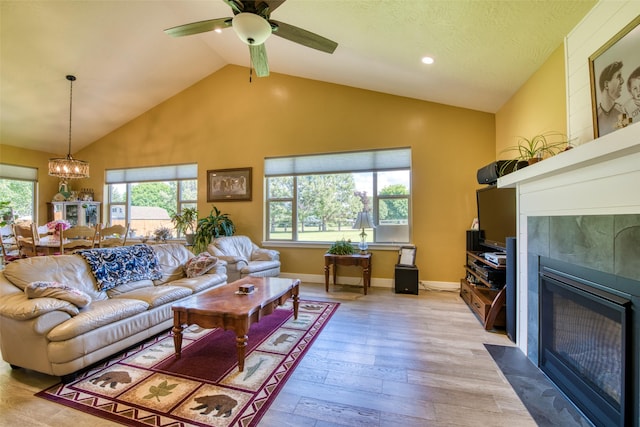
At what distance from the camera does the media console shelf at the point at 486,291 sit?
112 inches

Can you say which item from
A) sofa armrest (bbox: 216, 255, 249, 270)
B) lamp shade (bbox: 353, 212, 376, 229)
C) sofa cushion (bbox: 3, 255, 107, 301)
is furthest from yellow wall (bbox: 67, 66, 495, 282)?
sofa cushion (bbox: 3, 255, 107, 301)

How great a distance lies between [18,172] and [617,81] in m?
9.57

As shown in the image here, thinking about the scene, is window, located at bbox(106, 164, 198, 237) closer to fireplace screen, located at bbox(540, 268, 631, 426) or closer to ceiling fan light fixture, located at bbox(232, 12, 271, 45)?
ceiling fan light fixture, located at bbox(232, 12, 271, 45)

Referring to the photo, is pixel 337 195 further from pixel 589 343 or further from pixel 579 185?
pixel 589 343

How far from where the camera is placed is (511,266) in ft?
8.71

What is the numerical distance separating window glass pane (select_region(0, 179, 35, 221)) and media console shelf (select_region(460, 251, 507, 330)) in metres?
8.90

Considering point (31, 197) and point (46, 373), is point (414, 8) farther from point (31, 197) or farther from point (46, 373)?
point (31, 197)

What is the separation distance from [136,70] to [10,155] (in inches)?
146

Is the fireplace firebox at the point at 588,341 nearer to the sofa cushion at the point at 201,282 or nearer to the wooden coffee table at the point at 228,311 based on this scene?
the wooden coffee table at the point at 228,311

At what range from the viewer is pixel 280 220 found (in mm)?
5395

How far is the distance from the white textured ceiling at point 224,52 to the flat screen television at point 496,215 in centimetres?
138

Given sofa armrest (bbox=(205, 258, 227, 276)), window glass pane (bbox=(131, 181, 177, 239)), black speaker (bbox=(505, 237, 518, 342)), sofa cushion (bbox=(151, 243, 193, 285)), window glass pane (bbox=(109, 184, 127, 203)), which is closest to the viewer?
black speaker (bbox=(505, 237, 518, 342))

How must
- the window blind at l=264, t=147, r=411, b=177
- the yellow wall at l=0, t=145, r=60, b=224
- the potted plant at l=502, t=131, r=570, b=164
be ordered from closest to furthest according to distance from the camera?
the potted plant at l=502, t=131, r=570, b=164 → the window blind at l=264, t=147, r=411, b=177 → the yellow wall at l=0, t=145, r=60, b=224

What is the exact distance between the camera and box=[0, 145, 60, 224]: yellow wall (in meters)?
5.88
